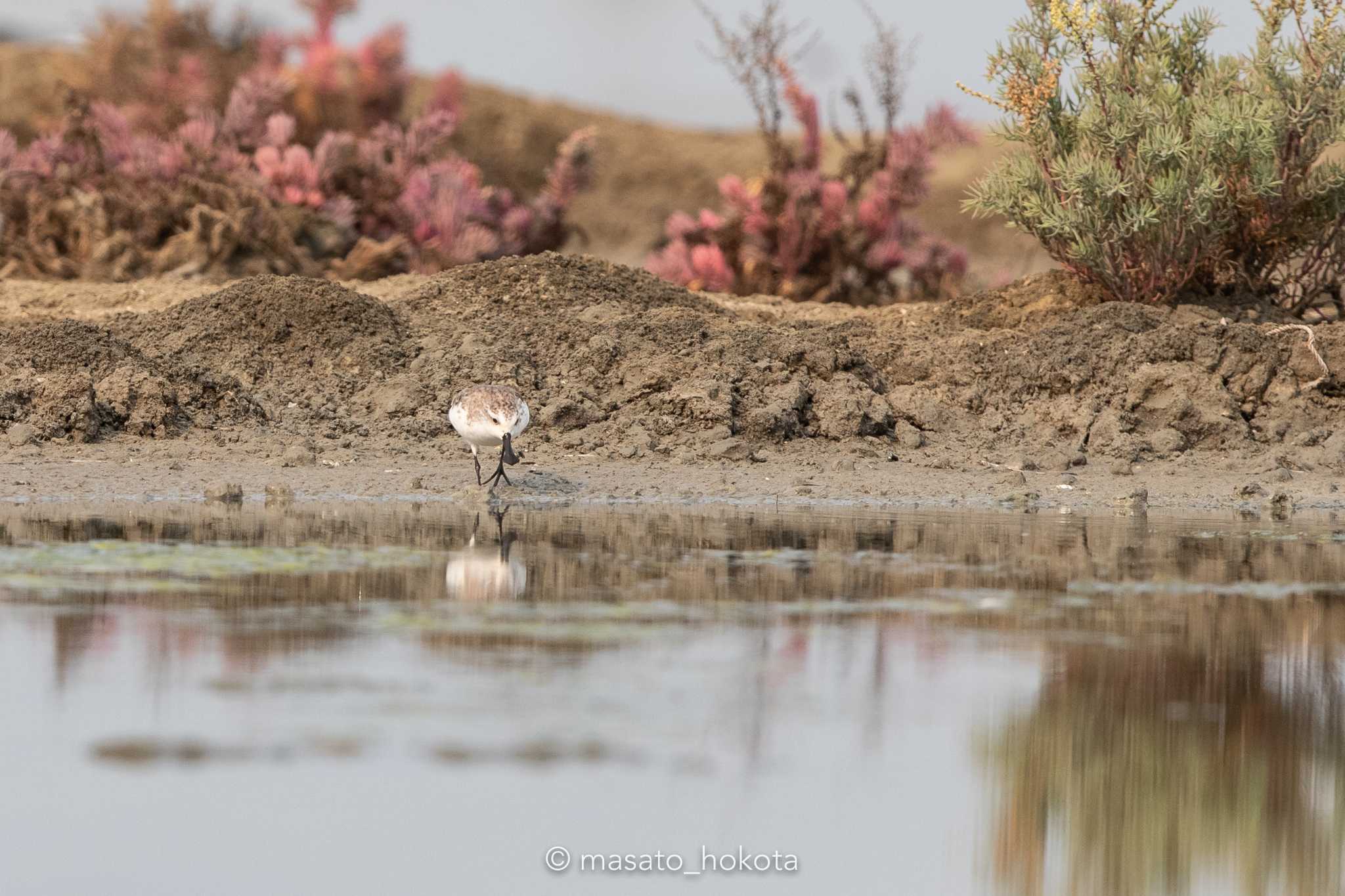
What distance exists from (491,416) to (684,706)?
5073mm

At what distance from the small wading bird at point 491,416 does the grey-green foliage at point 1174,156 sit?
5.53 m

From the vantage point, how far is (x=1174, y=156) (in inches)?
558

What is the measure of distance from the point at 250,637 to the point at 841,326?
937 centimetres

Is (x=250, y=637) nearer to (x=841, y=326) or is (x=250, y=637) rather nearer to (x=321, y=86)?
(x=841, y=326)

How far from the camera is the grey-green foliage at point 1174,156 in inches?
558

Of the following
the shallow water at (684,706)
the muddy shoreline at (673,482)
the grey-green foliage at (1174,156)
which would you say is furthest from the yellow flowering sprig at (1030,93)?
the shallow water at (684,706)

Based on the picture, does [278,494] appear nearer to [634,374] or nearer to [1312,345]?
[634,374]

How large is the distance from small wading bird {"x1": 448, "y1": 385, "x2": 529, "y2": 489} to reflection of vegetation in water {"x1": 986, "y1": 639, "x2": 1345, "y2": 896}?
4.71m

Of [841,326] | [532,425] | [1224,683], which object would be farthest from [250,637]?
[841,326]

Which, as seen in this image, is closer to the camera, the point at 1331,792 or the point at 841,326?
the point at 1331,792

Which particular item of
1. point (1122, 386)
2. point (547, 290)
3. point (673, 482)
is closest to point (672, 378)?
point (673, 482)

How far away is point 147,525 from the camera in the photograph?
31.3 ft

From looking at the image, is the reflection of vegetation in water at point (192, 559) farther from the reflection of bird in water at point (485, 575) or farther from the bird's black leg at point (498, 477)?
the bird's black leg at point (498, 477)

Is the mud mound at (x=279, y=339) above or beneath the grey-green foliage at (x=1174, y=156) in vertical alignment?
beneath
